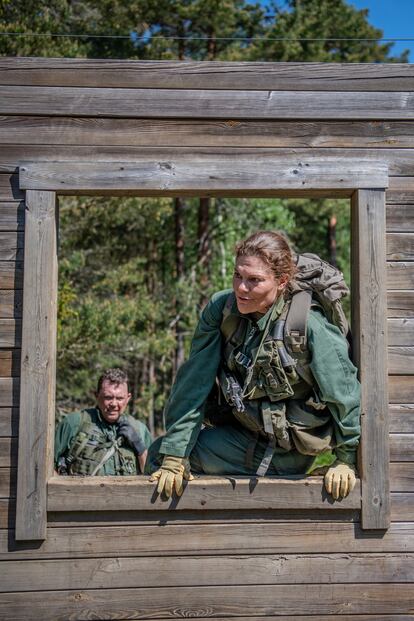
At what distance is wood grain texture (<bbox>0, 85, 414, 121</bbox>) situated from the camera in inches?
147

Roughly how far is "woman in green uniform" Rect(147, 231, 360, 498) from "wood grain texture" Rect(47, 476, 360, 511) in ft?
0.21

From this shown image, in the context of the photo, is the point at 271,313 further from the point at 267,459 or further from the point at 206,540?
the point at 206,540

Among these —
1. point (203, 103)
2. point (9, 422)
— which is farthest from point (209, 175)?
point (9, 422)

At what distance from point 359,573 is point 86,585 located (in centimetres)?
132

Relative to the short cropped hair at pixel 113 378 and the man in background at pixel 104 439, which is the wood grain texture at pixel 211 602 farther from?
the short cropped hair at pixel 113 378

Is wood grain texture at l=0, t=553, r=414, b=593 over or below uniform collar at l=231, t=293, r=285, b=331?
below

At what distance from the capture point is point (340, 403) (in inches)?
139

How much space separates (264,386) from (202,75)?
1567 mm

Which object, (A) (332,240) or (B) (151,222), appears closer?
(B) (151,222)

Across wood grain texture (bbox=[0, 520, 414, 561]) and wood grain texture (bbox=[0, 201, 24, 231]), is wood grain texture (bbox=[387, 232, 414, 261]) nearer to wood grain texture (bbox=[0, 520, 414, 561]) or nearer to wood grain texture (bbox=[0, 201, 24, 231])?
wood grain texture (bbox=[0, 520, 414, 561])

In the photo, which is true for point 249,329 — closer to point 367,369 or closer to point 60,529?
point 367,369

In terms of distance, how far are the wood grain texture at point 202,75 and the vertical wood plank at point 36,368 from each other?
611 millimetres

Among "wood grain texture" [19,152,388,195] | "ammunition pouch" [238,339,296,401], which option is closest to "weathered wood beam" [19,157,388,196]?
"wood grain texture" [19,152,388,195]

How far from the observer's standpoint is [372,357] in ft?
12.2
